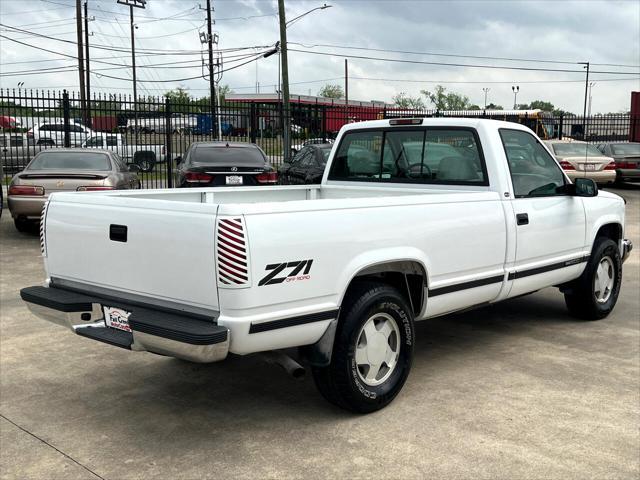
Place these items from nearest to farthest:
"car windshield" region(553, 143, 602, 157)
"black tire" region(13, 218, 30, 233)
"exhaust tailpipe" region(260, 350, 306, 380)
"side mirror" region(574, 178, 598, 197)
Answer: "exhaust tailpipe" region(260, 350, 306, 380) → "side mirror" region(574, 178, 598, 197) → "black tire" region(13, 218, 30, 233) → "car windshield" region(553, 143, 602, 157)

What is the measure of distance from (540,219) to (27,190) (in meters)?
8.79

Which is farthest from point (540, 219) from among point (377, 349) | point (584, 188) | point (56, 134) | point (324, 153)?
point (56, 134)

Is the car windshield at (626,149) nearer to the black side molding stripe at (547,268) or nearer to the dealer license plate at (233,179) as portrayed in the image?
the dealer license plate at (233,179)

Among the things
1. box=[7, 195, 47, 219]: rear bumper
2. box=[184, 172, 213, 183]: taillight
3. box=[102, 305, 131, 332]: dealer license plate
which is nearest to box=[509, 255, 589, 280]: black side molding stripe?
box=[102, 305, 131, 332]: dealer license plate

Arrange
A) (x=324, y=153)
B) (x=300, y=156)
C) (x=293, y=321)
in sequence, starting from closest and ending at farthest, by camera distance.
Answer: (x=293, y=321) < (x=324, y=153) < (x=300, y=156)

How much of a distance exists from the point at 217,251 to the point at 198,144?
34.5ft

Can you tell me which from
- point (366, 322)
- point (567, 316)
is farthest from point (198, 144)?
point (366, 322)

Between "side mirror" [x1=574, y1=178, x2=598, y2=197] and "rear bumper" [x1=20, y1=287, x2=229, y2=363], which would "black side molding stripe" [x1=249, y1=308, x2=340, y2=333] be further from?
"side mirror" [x1=574, y1=178, x2=598, y2=197]

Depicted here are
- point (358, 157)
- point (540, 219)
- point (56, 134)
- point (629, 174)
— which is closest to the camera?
point (540, 219)

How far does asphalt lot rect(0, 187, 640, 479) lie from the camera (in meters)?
3.67

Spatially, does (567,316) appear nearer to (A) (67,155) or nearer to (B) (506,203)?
(B) (506,203)

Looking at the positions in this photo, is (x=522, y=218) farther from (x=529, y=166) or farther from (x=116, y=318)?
(x=116, y=318)

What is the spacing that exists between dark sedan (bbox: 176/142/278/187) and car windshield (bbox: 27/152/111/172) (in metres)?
1.51

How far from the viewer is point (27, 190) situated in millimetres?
11289
